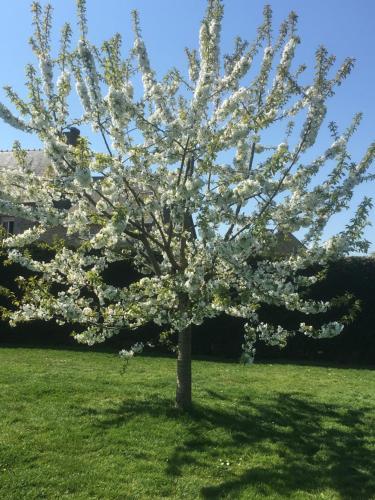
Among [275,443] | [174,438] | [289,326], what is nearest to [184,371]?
[174,438]

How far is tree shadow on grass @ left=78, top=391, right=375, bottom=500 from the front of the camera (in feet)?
21.3

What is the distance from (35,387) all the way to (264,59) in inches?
286

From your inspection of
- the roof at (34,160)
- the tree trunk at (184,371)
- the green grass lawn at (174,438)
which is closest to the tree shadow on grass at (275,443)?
the green grass lawn at (174,438)

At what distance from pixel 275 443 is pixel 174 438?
4.97 feet

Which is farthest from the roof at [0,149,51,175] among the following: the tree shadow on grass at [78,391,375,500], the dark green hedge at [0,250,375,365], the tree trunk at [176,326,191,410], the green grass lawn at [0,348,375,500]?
the tree trunk at [176,326,191,410]

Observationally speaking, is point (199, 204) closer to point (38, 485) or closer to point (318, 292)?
point (38, 485)

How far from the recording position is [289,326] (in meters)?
17.5

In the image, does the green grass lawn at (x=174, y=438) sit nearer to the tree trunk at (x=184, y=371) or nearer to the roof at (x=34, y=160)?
the tree trunk at (x=184, y=371)

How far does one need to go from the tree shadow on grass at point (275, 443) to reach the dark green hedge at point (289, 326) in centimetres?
698

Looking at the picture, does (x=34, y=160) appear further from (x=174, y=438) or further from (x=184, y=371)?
(x=174, y=438)

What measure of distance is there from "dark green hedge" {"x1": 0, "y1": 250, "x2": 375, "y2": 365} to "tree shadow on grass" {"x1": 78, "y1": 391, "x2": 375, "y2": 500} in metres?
6.98

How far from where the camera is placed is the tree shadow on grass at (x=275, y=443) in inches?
255

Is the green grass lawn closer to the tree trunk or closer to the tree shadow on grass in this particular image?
the tree shadow on grass

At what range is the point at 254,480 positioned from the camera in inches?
257
